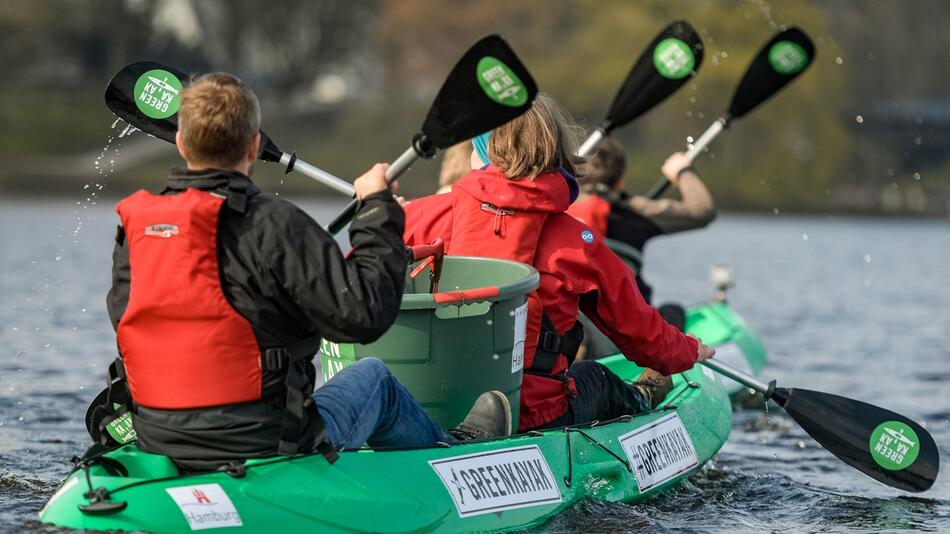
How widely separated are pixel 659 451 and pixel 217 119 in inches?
105

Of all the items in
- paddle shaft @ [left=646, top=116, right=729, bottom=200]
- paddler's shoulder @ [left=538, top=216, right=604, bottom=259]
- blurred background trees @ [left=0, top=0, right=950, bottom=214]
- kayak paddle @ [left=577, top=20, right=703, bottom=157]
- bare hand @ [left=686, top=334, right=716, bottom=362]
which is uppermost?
blurred background trees @ [left=0, top=0, right=950, bottom=214]

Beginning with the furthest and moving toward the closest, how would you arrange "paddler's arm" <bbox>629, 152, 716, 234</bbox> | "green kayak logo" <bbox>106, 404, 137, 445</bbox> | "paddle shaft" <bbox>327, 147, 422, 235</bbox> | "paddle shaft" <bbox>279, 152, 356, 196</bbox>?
"paddler's arm" <bbox>629, 152, 716, 234</bbox> → "paddle shaft" <bbox>279, 152, 356, 196</bbox> → "green kayak logo" <bbox>106, 404, 137, 445</bbox> → "paddle shaft" <bbox>327, 147, 422, 235</bbox>

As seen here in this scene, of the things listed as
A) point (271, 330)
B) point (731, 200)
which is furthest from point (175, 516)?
point (731, 200)

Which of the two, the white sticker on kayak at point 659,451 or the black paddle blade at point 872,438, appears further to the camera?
the black paddle blade at point 872,438

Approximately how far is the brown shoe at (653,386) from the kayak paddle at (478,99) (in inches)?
74.4

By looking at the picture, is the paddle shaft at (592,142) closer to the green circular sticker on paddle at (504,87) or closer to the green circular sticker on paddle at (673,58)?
the green circular sticker on paddle at (673,58)

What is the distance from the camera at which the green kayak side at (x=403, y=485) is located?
3910 mm

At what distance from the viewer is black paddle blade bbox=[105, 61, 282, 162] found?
5.88 m

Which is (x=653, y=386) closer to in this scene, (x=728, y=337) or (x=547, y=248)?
(x=547, y=248)

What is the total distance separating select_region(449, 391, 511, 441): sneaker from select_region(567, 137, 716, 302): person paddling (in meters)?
3.05

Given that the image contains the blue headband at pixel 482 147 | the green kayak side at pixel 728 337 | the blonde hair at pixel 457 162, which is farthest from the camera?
the green kayak side at pixel 728 337

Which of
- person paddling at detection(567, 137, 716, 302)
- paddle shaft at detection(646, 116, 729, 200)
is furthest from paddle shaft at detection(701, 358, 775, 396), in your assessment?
paddle shaft at detection(646, 116, 729, 200)

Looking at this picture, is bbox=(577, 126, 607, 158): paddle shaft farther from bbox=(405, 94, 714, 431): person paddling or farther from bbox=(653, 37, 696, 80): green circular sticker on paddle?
bbox=(405, 94, 714, 431): person paddling

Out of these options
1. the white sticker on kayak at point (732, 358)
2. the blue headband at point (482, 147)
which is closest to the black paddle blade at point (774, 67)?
the white sticker on kayak at point (732, 358)
